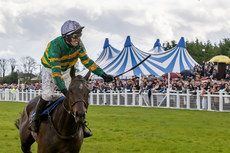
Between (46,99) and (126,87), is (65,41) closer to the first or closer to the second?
(46,99)

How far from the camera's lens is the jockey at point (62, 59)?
4.91 metres

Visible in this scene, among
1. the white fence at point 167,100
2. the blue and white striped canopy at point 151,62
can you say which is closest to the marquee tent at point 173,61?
the blue and white striped canopy at point 151,62

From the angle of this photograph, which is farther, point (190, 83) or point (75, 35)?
point (190, 83)

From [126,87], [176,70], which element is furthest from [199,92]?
[126,87]

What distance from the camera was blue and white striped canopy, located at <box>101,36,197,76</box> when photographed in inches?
979

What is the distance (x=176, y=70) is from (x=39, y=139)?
20.2 meters

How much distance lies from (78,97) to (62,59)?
1.18 meters

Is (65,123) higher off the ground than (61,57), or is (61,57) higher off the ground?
(61,57)

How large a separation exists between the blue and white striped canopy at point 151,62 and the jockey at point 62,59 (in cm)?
1907

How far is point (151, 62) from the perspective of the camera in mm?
25578

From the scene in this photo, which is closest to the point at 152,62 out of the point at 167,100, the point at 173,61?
the point at 173,61

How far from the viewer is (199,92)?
1948 centimetres

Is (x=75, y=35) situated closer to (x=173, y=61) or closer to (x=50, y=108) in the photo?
(x=50, y=108)

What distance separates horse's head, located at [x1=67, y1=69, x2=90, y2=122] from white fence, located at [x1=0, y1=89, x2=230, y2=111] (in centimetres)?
1473
